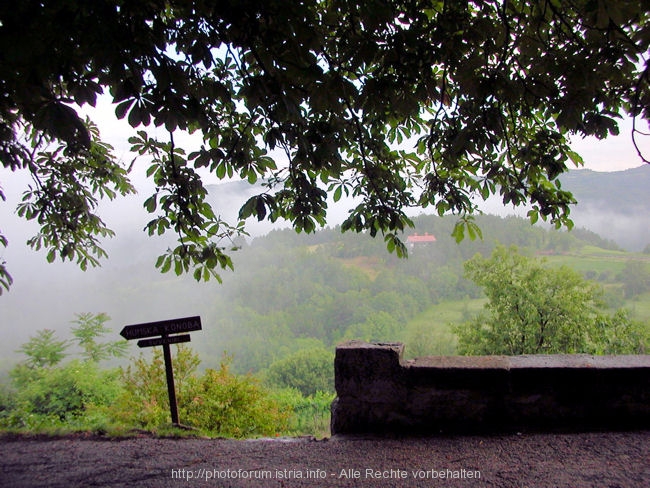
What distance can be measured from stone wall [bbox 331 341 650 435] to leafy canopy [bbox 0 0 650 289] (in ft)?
2.97

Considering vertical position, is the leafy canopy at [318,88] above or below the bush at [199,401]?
above

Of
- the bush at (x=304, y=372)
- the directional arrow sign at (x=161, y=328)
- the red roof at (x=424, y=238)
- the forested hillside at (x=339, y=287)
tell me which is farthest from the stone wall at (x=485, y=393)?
the forested hillside at (x=339, y=287)

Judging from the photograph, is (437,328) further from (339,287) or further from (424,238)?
(339,287)

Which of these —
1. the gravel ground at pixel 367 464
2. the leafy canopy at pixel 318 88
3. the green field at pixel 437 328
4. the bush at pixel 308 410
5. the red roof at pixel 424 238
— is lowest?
the bush at pixel 308 410

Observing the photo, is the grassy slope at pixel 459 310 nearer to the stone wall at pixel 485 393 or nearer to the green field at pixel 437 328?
the green field at pixel 437 328

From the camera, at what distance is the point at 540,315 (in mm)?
5895

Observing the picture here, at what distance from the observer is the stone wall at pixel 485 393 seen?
230 cm

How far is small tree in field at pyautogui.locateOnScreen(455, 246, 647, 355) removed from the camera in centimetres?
566

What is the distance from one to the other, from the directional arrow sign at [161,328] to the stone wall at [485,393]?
60.3 inches

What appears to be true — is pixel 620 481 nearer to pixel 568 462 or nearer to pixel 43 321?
pixel 568 462

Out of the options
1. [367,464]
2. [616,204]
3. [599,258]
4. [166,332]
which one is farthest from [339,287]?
[367,464]

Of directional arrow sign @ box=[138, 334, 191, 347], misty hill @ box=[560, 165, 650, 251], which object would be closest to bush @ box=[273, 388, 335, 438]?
directional arrow sign @ box=[138, 334, 191, 347]

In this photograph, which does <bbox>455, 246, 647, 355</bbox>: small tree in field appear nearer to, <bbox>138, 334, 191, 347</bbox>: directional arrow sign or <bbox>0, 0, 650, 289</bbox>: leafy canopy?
<bbox>0, 0, 650, 289</bbox>: leafy canopy

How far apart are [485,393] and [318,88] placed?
2.12 m
